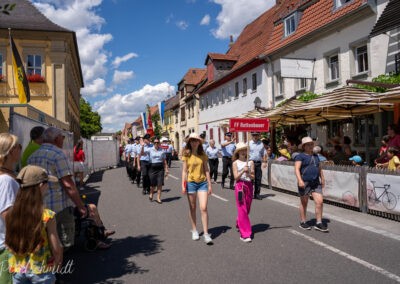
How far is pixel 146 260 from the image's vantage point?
524 centimetres

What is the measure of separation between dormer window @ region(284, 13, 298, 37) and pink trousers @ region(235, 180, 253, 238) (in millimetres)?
17011

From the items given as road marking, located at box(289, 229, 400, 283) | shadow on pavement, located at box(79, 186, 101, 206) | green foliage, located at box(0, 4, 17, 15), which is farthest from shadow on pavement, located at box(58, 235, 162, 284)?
shadow on pavement, located at box(79, 186, 101, 206)

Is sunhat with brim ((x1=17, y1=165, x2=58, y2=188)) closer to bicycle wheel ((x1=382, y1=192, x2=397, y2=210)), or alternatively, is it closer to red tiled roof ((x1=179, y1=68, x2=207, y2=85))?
bicycle wheel ((x1=382, y1=192, x2=397, y2=210))

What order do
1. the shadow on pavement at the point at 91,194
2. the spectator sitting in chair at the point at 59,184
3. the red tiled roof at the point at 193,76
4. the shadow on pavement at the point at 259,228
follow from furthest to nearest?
the red tiled roof at the point at 193,76 < the shadow on pavement at the point at 91,194 < the shadow on pavement at the point at 259,228 < the spectator sitting in chair at the point at 59,184

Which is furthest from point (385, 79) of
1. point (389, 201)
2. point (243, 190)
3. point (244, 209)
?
point (244, 209)

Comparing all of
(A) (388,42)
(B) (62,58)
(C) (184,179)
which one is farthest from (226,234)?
(B) (62,58)

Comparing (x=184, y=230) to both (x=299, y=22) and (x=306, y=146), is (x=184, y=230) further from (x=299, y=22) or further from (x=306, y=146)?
(x=299, y=22)

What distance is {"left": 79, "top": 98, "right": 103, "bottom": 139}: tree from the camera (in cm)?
8038

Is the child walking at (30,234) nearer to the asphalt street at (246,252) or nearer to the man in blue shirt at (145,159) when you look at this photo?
the asphalt street at (246,252)

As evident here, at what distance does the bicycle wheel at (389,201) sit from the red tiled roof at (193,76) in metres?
41.1

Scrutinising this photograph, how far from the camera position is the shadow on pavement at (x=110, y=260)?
4664 mm

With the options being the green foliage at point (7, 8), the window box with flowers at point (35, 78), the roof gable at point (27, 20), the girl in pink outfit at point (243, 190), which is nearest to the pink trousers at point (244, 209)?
the girl in pink outfit at point (243, 190)

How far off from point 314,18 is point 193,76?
1226 inches

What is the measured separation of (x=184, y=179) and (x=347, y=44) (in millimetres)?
13274
